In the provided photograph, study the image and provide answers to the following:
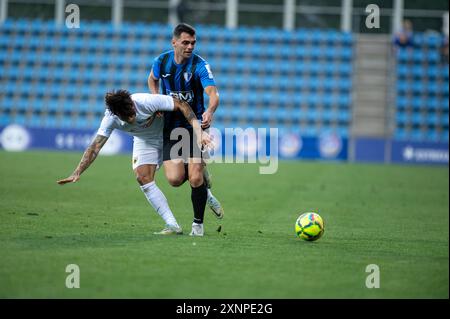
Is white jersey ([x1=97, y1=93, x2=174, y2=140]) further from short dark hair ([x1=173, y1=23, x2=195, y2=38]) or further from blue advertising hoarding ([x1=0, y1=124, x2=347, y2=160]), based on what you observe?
blue advertising hoarding ([x1=0, y1=124, x2=347, y2=160])

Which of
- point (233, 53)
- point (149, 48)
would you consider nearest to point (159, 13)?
point (149, 48)

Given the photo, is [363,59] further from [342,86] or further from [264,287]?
[264,287]

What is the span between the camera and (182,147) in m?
9.49

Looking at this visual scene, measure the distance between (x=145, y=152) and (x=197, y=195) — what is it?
34.1 inches

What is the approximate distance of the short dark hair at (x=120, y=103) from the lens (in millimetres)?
8617

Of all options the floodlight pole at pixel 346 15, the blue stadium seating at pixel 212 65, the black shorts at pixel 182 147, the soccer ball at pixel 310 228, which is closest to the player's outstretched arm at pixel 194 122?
the black shorts at pixel 182 147

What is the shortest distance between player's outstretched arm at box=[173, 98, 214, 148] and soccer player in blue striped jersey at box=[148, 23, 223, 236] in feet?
0.35

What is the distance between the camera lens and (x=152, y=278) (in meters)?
6.42

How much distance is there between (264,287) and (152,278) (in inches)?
37.3

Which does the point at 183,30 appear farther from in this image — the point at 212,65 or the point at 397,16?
the point at 397,16

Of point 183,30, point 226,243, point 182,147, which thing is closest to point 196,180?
point 182,147

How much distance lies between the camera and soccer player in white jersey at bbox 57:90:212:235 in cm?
871

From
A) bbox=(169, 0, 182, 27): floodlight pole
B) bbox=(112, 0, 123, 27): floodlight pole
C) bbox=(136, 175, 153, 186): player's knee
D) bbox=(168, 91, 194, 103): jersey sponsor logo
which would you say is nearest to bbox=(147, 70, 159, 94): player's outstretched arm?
bbox=(168, 91, 194, 103): jersey sponsor logo

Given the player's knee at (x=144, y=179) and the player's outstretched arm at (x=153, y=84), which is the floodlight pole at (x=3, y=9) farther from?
the player's knee at (x=144, y=179)
